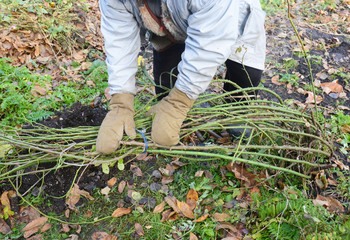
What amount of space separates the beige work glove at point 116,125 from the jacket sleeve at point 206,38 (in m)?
0.50

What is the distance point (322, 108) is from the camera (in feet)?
9.57

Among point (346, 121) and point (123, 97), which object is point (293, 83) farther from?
point (123, 97)

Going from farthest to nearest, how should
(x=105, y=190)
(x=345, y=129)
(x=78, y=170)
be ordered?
A: 1. (x=345, y=129)
2. (x=105, y=190)
3. (x=78, y=170)

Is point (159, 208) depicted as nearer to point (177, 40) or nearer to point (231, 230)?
point (231, 230)

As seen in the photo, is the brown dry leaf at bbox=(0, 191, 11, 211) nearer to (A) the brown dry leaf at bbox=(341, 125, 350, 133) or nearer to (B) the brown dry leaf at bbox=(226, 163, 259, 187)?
(B) the brown dry leaf at bbox=(226, 163, 259, 187)

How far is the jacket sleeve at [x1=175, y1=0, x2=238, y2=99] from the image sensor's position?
155cm

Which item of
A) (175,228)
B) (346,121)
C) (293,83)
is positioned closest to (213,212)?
(175,228)

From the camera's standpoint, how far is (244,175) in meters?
2.16

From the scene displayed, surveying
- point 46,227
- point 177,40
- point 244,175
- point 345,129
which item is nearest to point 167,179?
point 244,175

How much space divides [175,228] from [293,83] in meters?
2.35

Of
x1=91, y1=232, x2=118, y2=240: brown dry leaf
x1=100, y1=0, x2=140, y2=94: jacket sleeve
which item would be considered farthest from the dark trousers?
x1=91, y1=232, x2=118, y2=240: brown dry leaf

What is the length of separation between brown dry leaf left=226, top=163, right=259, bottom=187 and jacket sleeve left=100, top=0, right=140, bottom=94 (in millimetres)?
1022

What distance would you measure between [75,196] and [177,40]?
1428 mm

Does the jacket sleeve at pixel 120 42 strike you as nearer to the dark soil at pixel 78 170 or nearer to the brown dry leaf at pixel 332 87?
the dark soil at pixel 78 170
